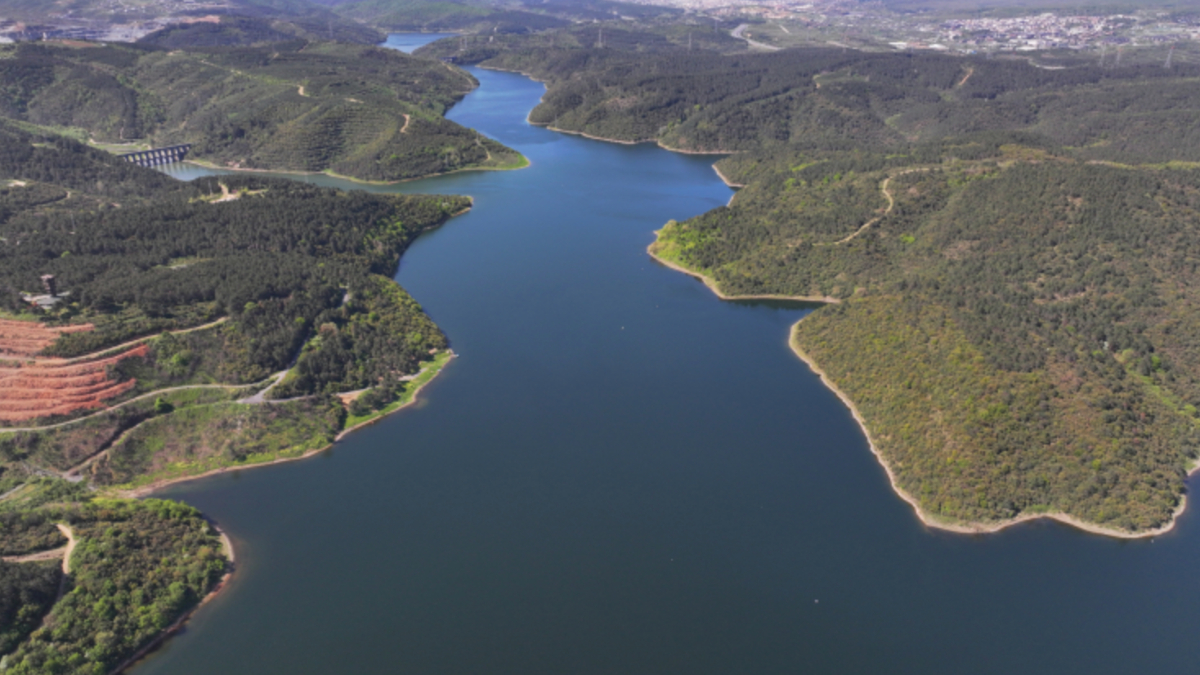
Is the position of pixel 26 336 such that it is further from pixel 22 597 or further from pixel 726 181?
pixel 726 181

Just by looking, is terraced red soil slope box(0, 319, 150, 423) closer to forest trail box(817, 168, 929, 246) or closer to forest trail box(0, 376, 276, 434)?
forest trail box(0, 376, 276, 434)

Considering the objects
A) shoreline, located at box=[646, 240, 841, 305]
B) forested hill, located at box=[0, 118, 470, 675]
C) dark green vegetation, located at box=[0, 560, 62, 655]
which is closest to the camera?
dark green vegetation, located at box=[0, 560, 62, 655]

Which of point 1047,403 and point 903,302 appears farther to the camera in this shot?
point 903,302

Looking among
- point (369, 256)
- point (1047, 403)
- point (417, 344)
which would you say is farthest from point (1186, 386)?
point (369, 256)

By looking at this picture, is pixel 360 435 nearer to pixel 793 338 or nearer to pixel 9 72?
pixel 793 338

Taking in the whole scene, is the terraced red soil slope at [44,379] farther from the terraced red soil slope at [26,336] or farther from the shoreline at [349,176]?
the shoreline at [349,176]

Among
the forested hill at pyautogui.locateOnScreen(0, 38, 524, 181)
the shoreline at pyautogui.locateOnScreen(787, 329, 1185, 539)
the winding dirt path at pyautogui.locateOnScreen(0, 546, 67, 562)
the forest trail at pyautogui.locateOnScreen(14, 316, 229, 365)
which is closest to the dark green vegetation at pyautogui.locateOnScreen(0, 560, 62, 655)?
the winding dirt path at pyautogui.locateOnScreen(0, 546, 67, 562)
